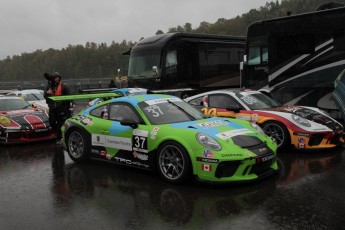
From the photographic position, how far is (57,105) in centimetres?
1023

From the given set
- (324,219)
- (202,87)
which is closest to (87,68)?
(202,87)

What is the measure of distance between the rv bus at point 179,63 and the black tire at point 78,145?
8207 mm

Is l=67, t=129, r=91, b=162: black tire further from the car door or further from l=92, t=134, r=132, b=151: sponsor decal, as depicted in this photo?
the car door

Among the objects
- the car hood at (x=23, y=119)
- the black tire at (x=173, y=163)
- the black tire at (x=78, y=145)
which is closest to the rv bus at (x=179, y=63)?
the car hood at (x=23, y=119)

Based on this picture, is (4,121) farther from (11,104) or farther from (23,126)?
(11,104)

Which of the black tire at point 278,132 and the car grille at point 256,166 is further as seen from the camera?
the black tire at point 278,132

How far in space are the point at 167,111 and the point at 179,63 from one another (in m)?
10.4

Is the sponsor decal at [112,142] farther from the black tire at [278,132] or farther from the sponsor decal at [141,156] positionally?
the black tire at [278,132]

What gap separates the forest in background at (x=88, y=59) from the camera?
252ft

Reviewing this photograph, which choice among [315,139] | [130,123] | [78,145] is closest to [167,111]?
[130,123]

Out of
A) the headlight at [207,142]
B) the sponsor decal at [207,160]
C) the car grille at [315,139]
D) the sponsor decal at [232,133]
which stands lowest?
the car grille at [315,139]

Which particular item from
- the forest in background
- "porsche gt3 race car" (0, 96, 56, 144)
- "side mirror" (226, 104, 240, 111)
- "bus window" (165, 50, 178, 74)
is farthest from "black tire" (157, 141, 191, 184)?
the forest in background

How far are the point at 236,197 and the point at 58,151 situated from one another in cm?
551

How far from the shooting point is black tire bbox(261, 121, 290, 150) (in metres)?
8.45
